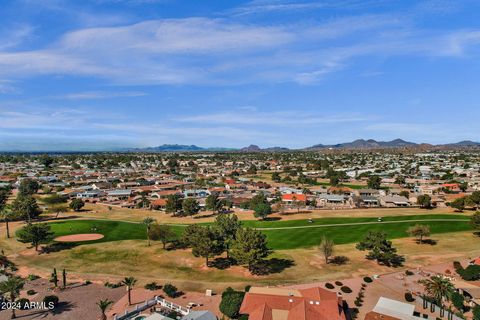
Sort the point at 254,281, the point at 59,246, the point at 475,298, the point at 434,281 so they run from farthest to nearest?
the point at 59,246 → the point at 254,281 → the point at 475,298 → the point at 434,281

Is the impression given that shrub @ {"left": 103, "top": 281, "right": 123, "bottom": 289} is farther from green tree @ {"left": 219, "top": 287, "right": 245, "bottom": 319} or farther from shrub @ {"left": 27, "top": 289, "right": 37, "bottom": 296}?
green tree @ {"left": 219, "top": 287, "right": 245, "bottom": 319}

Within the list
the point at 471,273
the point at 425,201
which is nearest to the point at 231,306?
the point at 471,273

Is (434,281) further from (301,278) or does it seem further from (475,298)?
(301,278)

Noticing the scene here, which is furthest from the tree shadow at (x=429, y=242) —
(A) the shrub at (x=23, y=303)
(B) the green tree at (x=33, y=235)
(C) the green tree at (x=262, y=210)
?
(B) the green tree at (x=33, y=235)

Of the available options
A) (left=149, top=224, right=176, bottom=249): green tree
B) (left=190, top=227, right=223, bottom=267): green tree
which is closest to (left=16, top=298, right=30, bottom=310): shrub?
(left=190, top=227, right=223, bottom=267): green tree

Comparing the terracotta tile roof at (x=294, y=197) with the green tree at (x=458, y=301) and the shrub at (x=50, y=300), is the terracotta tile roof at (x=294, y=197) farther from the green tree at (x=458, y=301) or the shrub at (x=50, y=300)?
the shrub at (x=50, y=300)

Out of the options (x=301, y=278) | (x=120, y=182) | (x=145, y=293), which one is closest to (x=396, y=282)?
(x=301, y=278)
